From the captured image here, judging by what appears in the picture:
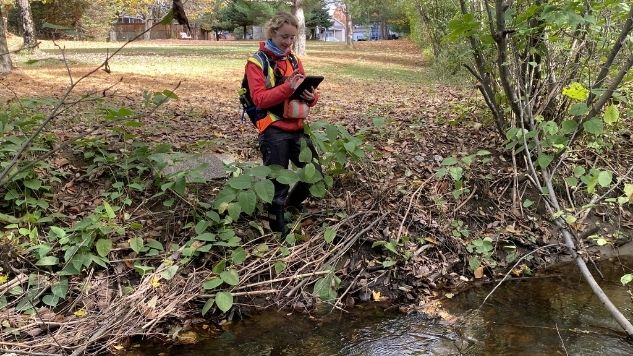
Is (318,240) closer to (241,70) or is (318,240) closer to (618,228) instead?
(618,228)

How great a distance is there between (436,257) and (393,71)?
11.9 metres

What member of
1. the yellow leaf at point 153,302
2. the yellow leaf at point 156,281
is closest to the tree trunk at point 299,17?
the yellow leaf at point 156,281

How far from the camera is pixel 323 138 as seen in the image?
4.54 meters

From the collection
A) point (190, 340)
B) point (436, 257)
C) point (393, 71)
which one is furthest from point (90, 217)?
point (393, 71)

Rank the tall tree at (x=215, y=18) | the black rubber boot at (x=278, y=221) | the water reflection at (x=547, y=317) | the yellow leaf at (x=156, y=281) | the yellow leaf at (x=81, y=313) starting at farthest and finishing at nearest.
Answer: the tall tree at (x=215, y=18)
the black rubber boot at (x=278, y=221)
the yellow leaf at (x=156, y=281)
the yellow leaf at (x=81, y=313)
the water reflection at (x=547, y=317)

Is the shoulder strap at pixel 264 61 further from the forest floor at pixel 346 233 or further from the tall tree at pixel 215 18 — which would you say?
the tall tree at pixel 215 18

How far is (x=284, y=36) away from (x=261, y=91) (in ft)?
1.40

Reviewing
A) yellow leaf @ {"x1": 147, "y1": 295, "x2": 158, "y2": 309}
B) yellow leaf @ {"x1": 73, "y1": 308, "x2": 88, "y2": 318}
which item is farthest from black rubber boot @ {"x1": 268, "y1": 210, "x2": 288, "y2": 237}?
yellow leaf @ {"x1": 73, "y1": 308, "x2": 88, "y2": 318}

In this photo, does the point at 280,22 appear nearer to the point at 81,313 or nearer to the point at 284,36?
the point at 284,36

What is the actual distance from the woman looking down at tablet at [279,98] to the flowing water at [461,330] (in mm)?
964

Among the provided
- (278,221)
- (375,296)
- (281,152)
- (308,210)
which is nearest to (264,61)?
(281,152)

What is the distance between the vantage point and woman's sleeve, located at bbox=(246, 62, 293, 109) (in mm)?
3723

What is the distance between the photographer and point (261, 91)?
12.4ft

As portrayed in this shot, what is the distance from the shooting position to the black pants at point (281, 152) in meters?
4.09
